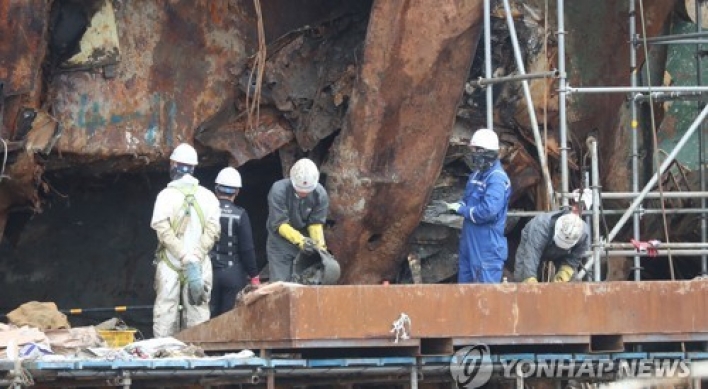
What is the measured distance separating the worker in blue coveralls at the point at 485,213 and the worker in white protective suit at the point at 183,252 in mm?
1970

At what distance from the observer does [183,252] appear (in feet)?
46.9

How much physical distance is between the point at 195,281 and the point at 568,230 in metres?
2.93

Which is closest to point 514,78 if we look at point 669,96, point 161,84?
point 669,96

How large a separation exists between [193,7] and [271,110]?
1152 millimetres

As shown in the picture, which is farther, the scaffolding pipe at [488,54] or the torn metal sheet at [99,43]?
the torn metal sheet at [99,43]

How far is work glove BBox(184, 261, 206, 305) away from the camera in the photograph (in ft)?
46.8

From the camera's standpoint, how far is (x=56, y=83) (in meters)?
15.8

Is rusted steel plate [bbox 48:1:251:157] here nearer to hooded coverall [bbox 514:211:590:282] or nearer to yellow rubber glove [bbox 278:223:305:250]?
yellow rubber glove [bbox 278:223:305:250]

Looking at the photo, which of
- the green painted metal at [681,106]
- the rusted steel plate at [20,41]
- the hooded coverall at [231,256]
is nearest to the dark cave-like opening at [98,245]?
the hooded coverall at [231,256]

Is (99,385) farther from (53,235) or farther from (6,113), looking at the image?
(53,235)

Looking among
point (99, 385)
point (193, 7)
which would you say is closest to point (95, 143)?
point (193, 7)

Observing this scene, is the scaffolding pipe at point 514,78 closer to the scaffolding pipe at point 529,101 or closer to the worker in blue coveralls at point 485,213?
the scaffolding pipe at point 529,101

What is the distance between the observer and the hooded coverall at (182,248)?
1435cm

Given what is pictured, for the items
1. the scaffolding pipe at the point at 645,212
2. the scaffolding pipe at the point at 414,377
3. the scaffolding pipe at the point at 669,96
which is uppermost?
the scaffolding pipe at the point at 669,96
